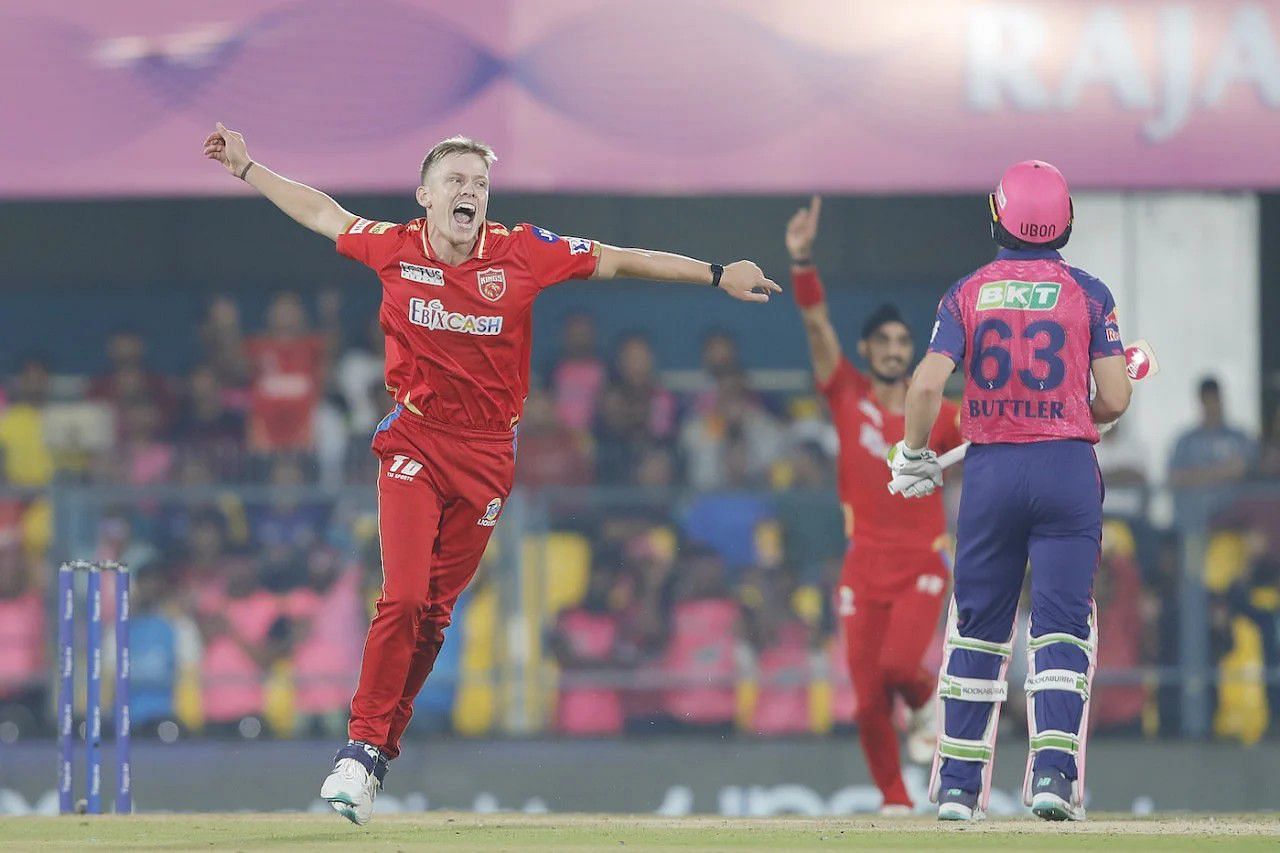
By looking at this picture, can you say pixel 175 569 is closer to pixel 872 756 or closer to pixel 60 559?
pixel 60 559

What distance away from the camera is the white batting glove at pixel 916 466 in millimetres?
7496

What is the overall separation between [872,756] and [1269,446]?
4.68 m

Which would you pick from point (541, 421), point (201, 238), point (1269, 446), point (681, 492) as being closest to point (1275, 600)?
point (1269, 446)

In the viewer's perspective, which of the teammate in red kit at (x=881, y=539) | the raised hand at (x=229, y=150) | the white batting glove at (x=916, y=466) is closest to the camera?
the white batting glove at (x=916, y=466)

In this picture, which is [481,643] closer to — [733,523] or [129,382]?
[733,523]

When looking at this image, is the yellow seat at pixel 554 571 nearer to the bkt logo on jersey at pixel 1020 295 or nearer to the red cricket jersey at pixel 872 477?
the red cricket jersey at pixel 872 477

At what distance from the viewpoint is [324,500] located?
1177 centimetres

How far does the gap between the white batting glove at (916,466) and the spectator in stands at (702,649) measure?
4248 millimetres

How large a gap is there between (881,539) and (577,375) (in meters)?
4.49

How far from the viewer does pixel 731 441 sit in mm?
13430

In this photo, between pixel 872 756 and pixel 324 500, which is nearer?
pixel 872 756

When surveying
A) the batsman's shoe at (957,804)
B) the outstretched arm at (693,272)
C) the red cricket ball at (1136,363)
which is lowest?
the batsman's shoe at (957,804)

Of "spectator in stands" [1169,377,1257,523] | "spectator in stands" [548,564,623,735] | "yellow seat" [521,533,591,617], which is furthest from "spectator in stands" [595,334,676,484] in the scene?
"spectator in stands" [1169,377,1257,523]

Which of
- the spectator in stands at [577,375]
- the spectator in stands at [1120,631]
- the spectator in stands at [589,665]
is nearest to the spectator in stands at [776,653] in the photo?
the spectator in stands at [589,665]
